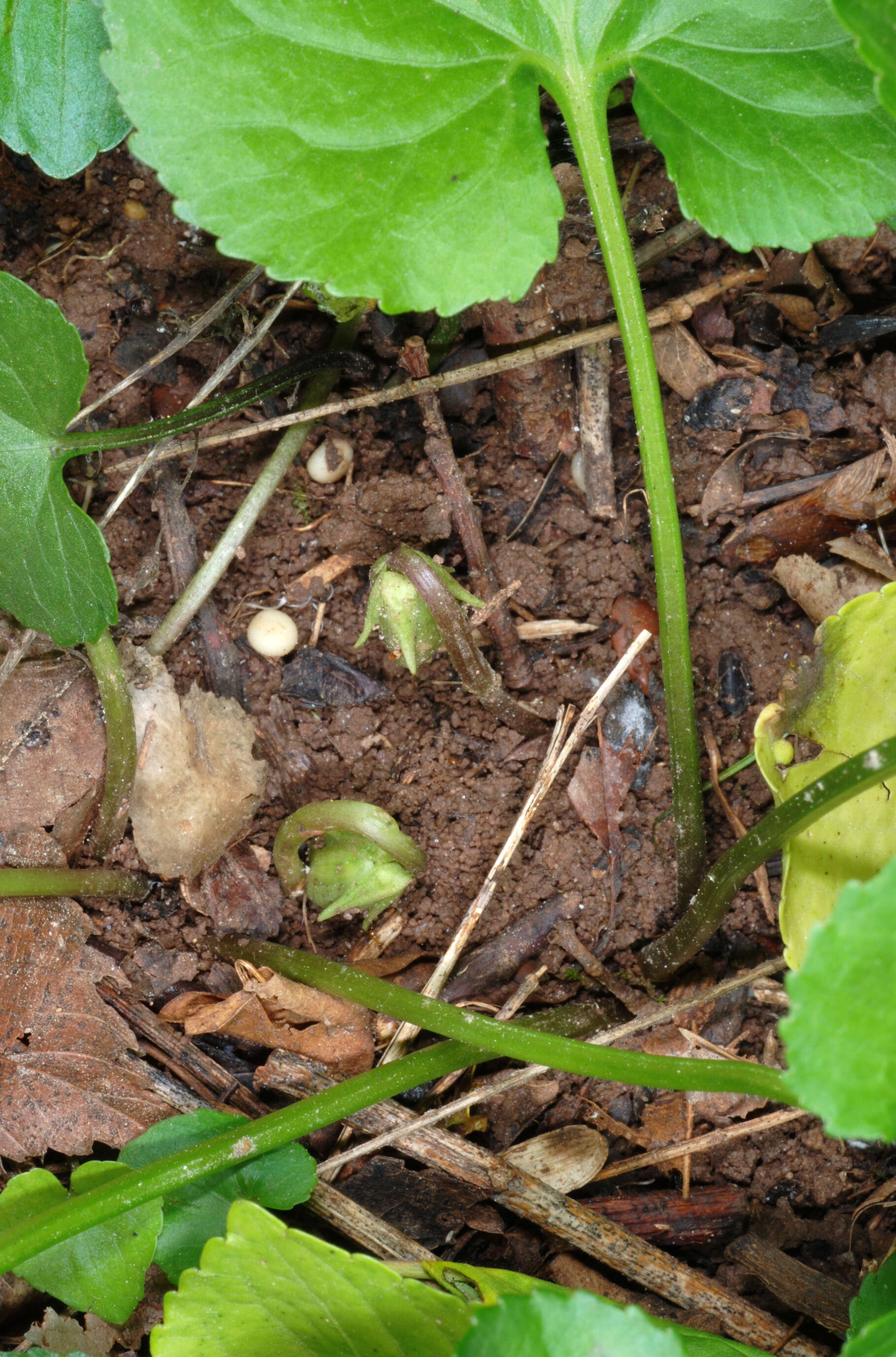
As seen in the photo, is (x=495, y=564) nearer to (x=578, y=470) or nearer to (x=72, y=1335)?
(x=578, y=470)

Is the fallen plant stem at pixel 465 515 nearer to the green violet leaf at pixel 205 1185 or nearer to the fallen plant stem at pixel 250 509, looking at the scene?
the fallen plant stem at pixel 250 509

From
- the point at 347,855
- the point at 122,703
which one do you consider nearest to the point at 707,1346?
the point at 347,855

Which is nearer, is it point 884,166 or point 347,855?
point 884,166

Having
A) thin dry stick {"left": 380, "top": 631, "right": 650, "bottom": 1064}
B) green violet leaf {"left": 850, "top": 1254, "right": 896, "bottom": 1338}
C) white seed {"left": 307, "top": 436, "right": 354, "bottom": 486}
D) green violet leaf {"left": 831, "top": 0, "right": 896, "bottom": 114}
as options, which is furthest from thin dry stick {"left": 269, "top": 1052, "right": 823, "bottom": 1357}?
green violet leaf {"left": 831, "top": 0, "right": 896, "bottom": 114}

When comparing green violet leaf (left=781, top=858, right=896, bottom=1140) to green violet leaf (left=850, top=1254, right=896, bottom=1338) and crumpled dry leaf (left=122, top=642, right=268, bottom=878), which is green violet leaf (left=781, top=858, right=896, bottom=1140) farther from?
crumpled dry leaf (left=122, top=642, right=268, bottom=878)

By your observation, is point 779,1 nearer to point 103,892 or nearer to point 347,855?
point 347,855

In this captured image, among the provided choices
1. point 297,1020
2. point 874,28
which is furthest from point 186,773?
point 874,28
